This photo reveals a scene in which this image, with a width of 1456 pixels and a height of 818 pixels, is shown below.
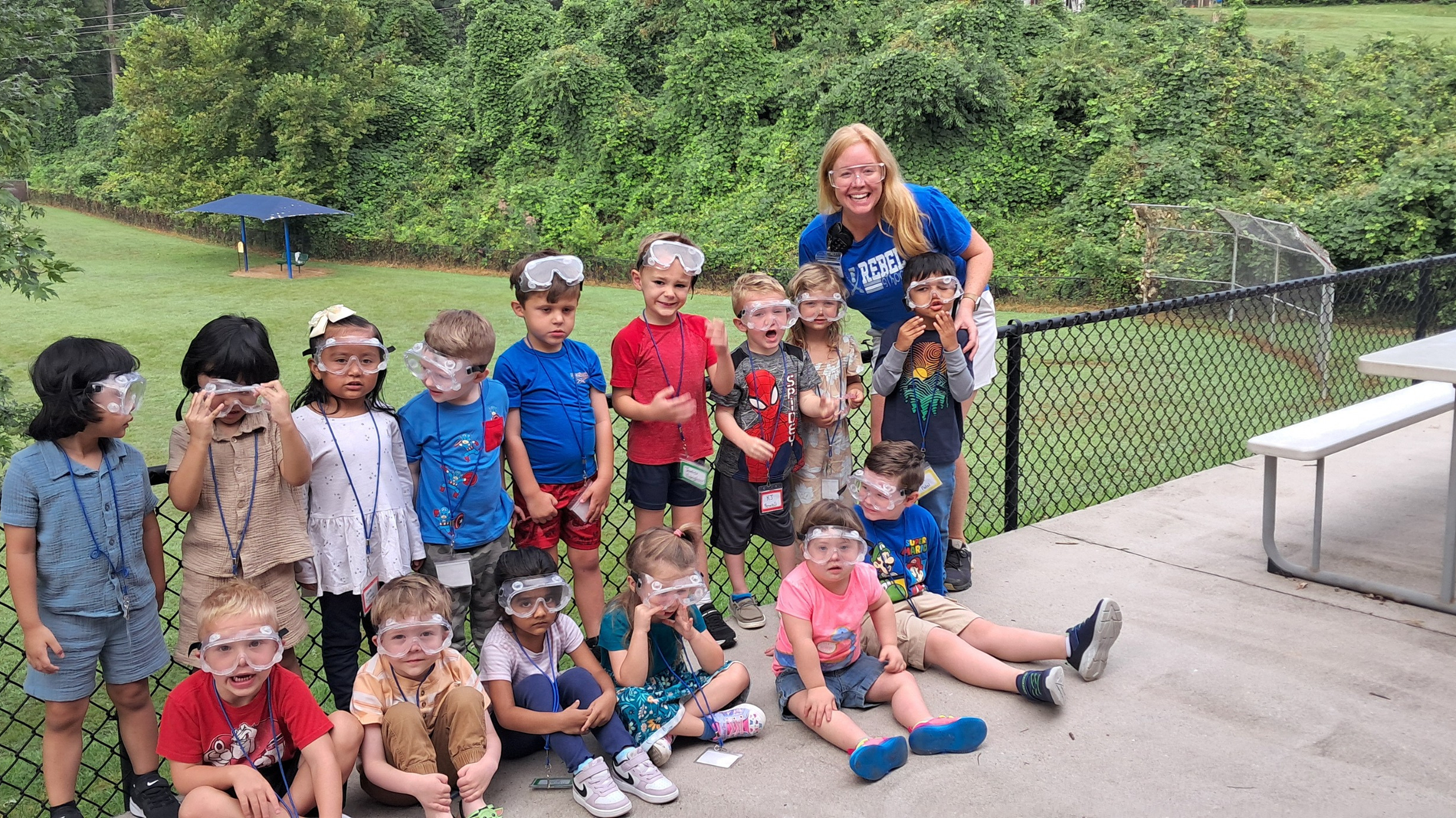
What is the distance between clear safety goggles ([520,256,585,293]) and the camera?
12.0 ft

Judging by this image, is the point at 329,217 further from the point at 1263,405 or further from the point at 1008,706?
the point at 1008,706

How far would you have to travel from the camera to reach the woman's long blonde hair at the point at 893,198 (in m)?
4.20

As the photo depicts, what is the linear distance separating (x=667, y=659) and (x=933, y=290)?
1670 millimetres

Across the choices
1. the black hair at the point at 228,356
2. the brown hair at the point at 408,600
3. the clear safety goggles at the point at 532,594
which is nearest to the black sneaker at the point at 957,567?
the clear safety goggles at the point at 532,594

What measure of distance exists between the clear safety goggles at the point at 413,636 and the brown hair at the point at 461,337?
841 millimetres

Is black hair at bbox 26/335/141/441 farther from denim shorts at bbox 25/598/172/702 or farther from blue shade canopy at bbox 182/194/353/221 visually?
blue shade canopy at bbox 182/194/353/221

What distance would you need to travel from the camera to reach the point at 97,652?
2959 mm

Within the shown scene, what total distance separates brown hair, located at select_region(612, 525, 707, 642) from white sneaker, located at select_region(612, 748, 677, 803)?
369 millimetres

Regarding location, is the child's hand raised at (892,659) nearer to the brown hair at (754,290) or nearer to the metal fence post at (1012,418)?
the brown hair at (754,290)

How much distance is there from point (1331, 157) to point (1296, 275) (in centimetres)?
529

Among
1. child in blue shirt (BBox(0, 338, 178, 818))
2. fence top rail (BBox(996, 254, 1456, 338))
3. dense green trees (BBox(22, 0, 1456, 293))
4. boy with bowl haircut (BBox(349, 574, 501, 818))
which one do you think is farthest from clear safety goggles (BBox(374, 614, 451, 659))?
dense green trees (BBox(22, 0, 1456, 293))

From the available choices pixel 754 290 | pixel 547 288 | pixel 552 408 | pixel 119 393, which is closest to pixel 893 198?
pixel 754 290

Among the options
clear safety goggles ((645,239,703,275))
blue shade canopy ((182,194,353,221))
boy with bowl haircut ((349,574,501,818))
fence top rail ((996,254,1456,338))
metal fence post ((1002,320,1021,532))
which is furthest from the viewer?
blue shade canopy ((182,194,353,221))

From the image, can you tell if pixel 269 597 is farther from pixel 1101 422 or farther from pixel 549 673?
pixel 1101 422
